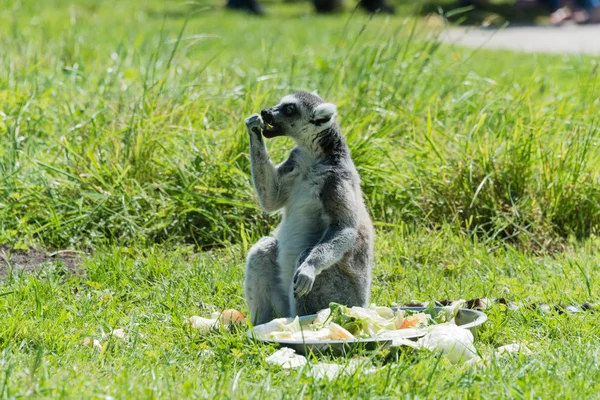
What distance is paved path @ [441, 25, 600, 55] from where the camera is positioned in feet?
49.8

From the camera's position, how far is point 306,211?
4.15 metres

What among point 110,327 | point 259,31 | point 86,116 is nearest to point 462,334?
point 110,327

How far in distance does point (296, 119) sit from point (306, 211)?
432 millimetres

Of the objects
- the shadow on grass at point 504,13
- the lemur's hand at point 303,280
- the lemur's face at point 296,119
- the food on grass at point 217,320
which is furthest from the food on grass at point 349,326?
the shadow on grass at point 504,13

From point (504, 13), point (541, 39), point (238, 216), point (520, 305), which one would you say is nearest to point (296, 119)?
point (520, 305)

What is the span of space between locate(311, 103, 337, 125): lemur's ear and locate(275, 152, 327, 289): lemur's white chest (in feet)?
0.72

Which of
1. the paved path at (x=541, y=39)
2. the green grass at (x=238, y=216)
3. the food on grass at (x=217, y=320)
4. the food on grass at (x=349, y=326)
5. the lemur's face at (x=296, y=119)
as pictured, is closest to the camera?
the green grass at (x=238, y=216)

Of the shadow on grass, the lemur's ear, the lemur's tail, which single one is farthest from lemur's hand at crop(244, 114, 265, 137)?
the shadow on grass

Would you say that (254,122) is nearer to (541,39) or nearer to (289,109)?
(289,109)

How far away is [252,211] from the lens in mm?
5816

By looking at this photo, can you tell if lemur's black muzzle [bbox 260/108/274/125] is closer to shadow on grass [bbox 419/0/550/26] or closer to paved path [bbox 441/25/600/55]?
paved path [bbox 441/25/600/55]

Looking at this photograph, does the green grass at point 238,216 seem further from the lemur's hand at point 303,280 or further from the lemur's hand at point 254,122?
the lemur's hand at point 254,122

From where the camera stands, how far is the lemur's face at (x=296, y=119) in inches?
163

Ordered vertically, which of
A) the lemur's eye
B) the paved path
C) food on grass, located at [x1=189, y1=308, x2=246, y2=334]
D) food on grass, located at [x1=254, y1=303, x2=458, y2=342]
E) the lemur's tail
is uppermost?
the lemur's eye
